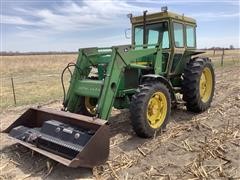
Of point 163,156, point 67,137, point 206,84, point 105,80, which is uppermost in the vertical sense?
point 105,80

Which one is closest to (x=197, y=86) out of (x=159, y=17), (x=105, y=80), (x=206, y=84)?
(x=206, y=84)

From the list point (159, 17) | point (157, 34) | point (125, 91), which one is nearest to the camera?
point (125, 91)

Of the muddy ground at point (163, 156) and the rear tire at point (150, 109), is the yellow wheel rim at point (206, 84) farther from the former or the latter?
the rear tire at point (150, 109)

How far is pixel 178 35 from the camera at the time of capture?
848cm

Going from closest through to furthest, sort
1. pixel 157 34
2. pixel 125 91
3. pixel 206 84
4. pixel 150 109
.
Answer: pixel 150 109 → pixel 125 91 → pixel 157 34 → pixel 206 84

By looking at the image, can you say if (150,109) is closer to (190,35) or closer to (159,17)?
(159,17)

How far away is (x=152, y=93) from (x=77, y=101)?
5.59 feet

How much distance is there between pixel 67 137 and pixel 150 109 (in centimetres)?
180

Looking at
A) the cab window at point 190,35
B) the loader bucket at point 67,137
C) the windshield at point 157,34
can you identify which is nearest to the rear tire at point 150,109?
the loader bucket at point 67,137

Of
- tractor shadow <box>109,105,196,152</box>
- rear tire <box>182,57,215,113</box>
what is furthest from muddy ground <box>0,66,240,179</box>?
rear tire <box>182,57,215,113</box>

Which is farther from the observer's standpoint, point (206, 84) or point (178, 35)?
point (206, 84)

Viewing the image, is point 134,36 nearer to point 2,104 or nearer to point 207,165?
point 207,165

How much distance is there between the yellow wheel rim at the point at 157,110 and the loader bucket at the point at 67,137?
1418mm

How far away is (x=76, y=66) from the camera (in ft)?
24.0
